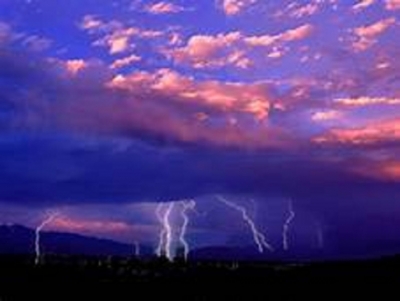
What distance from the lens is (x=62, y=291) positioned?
4648 inches

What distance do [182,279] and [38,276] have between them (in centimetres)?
2367

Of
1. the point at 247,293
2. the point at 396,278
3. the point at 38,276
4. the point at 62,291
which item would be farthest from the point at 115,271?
the point at 396,278

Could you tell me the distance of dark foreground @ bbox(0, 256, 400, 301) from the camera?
353ft

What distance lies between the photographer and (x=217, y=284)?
412 feet

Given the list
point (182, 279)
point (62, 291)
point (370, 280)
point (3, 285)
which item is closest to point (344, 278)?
point (370, 280)

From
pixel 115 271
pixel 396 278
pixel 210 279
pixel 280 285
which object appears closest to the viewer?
pixel 396 278

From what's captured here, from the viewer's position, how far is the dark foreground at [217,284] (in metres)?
108

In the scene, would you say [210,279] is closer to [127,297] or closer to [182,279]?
[182,279]

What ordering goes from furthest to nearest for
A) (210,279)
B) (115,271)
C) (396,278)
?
(115,271) → (210,279) → (396,278)

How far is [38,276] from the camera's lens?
464 ft

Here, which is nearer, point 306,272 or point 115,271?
point 306,272

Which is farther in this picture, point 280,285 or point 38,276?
point 38,276

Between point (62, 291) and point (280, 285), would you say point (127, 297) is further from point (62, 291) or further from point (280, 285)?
point (280, 285)

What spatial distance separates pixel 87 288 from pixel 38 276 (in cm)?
2138
